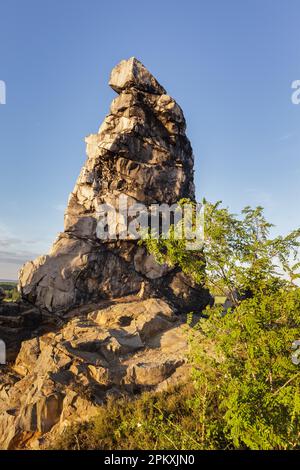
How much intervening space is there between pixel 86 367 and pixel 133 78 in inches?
1174

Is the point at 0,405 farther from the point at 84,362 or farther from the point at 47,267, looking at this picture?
the point at 47,267

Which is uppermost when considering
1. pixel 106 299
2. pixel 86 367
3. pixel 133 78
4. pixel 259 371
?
pixel 133 78

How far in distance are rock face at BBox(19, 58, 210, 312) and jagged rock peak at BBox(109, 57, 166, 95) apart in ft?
0.37

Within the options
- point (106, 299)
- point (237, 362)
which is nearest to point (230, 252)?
point (237, 362)

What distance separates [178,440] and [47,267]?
20424 mm

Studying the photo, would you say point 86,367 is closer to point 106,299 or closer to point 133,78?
point 106,299

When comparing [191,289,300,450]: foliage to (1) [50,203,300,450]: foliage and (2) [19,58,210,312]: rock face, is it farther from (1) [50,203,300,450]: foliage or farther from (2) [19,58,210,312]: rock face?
(2) [19,58,210,312]: rock face

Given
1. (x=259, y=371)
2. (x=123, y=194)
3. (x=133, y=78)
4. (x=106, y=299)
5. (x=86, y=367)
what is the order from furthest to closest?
(x=133, y=78), (x=123, y=194), (x=106, y=299), (x=86, y=367), (x=259, y=371)

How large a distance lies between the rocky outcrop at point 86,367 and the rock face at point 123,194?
2.93 meters

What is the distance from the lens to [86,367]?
1733cm

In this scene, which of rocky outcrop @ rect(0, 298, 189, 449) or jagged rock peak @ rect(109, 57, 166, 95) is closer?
rocky outcrop @ rect(0, 298, 189, 449)

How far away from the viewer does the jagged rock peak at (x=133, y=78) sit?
110ft

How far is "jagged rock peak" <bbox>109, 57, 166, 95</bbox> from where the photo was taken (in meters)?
33.6

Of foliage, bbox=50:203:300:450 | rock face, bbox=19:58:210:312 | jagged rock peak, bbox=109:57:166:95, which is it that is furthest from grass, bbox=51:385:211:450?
jagged rock peak, bbox=109:57:166:95
